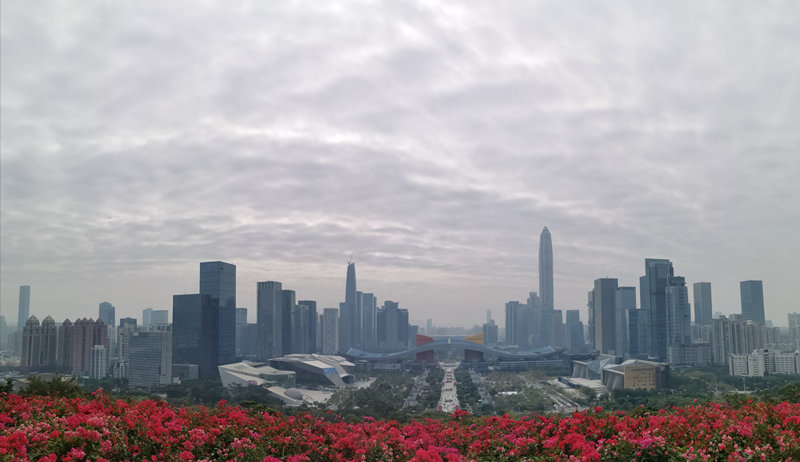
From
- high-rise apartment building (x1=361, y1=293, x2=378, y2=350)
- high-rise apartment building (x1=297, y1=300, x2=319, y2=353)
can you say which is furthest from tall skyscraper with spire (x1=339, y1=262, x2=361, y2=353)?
high-rise apartment building (x1=297, y1=300, x2=319, y2=353)

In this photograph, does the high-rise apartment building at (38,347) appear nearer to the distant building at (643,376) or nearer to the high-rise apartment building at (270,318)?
the high-rise apartment building at (270,318)

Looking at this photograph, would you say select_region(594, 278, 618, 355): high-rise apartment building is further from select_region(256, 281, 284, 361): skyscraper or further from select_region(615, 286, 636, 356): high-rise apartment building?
select_region(256, 281, 284, 361): skyscraper

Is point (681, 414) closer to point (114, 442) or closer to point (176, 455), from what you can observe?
point (176, 455)

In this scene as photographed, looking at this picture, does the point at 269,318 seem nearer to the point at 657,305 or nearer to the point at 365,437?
the point at 657,305

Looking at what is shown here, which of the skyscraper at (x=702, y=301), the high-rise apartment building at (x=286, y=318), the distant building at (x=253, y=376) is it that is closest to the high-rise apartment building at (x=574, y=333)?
the skyscraper at (x=702, y=301)

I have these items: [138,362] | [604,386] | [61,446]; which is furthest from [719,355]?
[61,446]
